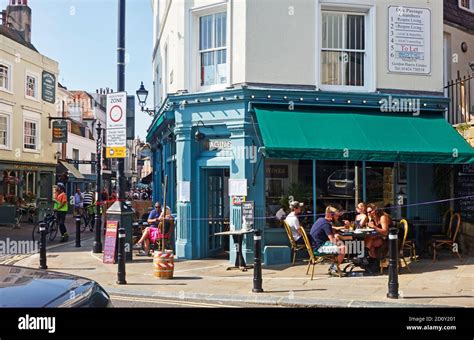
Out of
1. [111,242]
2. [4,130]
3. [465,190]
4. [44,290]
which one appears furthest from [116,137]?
[4,130]

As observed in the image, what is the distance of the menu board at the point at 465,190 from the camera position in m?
12.2

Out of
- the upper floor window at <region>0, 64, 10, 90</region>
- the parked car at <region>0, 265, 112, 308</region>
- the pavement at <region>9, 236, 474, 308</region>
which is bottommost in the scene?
the pavement at <region>9, 236, 474, 308</region>

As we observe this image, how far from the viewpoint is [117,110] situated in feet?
39.3

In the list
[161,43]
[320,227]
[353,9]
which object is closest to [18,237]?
[161,43]

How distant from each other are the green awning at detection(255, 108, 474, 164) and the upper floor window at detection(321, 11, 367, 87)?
1.04 meters

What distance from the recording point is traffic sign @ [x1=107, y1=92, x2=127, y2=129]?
39.1ft

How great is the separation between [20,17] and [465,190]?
3013 centimetres

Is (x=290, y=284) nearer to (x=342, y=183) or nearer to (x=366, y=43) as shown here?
(x=342, y=183)

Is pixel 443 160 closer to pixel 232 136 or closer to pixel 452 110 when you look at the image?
pixel 452 110

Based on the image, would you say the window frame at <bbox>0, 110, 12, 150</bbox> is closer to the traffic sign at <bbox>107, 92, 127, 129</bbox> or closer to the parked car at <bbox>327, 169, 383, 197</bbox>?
the traffic sign at <bbox>107, 92, 127, 129</bbox>


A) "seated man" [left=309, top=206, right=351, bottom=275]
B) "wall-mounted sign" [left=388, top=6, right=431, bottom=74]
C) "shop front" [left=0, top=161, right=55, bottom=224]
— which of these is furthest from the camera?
"shop front" [left=0, top=161, right=55, bottom=224]

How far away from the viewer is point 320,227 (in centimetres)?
1034

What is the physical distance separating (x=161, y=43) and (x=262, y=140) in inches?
319

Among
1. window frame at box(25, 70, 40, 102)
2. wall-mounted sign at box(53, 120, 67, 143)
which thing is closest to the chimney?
window frame at box(25, 70, 40, 102)
